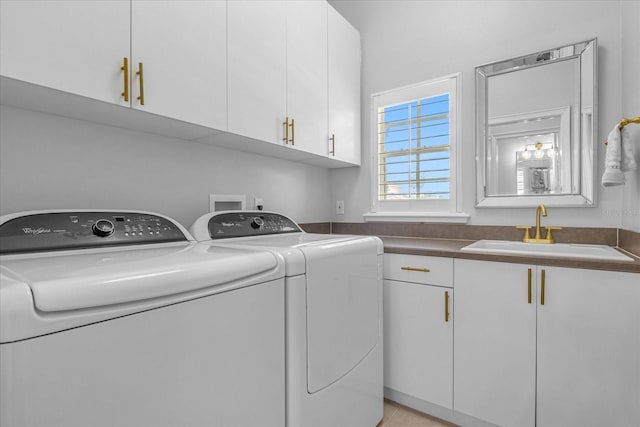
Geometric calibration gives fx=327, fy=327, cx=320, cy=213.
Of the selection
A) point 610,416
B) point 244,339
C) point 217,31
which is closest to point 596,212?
Answer: point 610,416

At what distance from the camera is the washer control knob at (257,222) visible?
5.68ft

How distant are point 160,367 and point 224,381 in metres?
0.20

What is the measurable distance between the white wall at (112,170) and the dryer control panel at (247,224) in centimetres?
25

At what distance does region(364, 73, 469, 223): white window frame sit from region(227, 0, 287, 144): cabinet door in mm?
964

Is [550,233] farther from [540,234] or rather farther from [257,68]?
[257,68]

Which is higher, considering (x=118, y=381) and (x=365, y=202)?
(x=365, y=202)

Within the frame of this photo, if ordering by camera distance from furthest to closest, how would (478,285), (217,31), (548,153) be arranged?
(548,153) < (478,285) < (217,31)

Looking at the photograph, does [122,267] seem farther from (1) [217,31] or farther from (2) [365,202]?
(2) [365,202]

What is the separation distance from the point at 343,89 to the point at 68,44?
1681 millimetres

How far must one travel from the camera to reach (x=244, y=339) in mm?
903

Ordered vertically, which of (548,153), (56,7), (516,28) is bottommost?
(548,153)

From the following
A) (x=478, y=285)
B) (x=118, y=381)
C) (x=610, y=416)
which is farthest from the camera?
(x=478, y=285)

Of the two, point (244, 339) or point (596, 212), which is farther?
point (596, 212)

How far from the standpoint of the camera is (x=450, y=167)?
2236 mm
